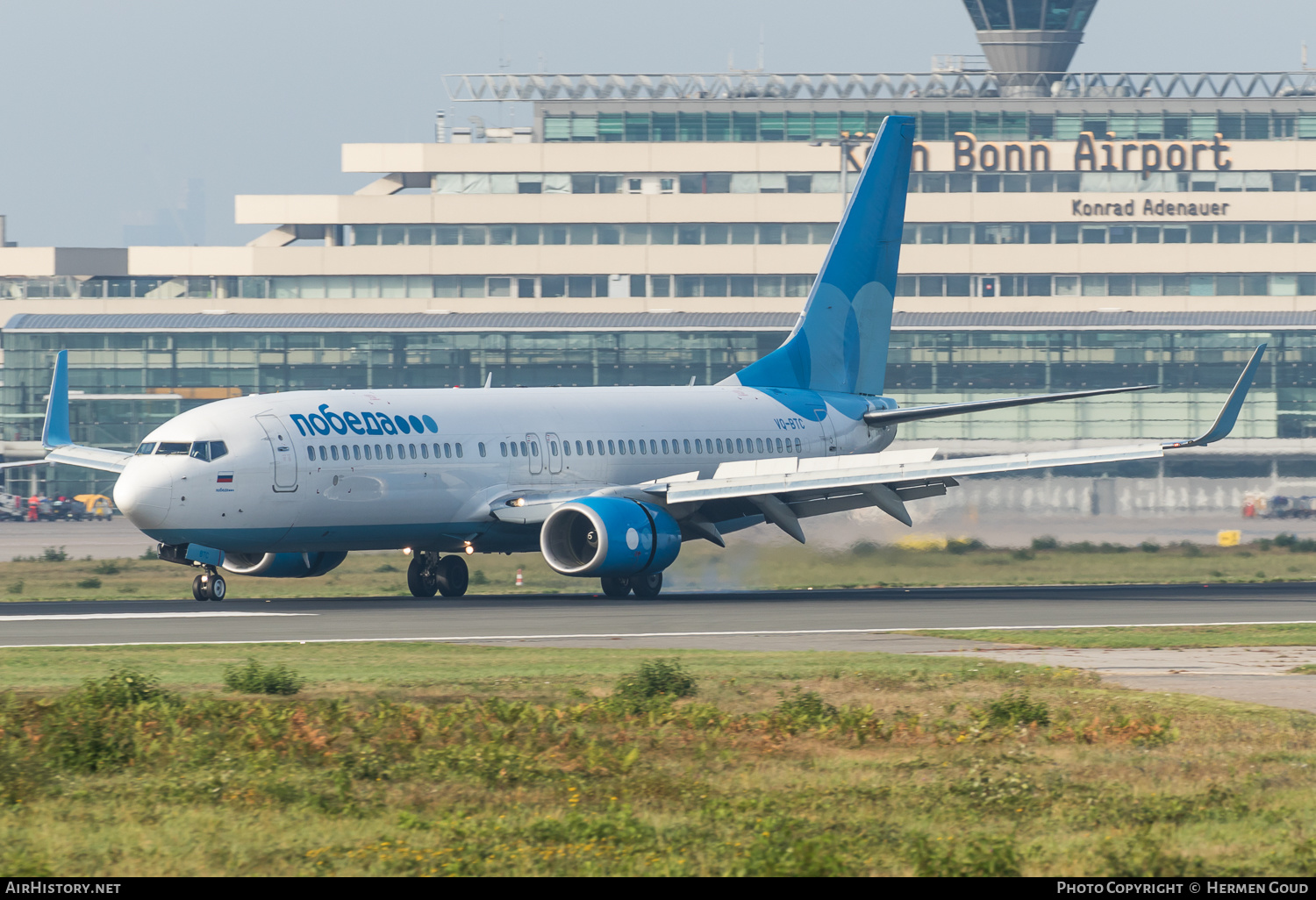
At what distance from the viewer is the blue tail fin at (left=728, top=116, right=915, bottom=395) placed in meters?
47.4

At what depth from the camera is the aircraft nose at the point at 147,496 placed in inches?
1341

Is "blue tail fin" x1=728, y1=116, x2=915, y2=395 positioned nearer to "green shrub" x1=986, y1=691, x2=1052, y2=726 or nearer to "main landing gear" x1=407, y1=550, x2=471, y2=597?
"main landing gear" x1=407, y1=550, x2=471, y2=597

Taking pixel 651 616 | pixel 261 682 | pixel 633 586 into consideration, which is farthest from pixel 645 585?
pixel 261 682

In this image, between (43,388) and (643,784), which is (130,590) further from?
(43,388)

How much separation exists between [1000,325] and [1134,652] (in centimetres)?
7499

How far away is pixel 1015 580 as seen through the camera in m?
45.6

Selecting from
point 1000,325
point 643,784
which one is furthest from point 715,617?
point 1000,325

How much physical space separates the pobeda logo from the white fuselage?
0.04m

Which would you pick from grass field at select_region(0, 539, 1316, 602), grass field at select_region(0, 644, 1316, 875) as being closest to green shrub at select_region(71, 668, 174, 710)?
grass field at select_region(0, 644, 1316, 875)

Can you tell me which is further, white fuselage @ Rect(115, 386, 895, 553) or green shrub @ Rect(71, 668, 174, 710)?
white fuselage @ Rect(115, 386, 895, 553)

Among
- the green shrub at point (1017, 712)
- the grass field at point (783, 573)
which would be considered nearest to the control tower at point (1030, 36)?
the grass field at point (783, 573)

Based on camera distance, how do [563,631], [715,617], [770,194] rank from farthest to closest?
[770,194] < [715,617] < [563,631]

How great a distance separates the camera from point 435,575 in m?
40.9

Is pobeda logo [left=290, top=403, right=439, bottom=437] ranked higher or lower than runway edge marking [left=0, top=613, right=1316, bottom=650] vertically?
higher
